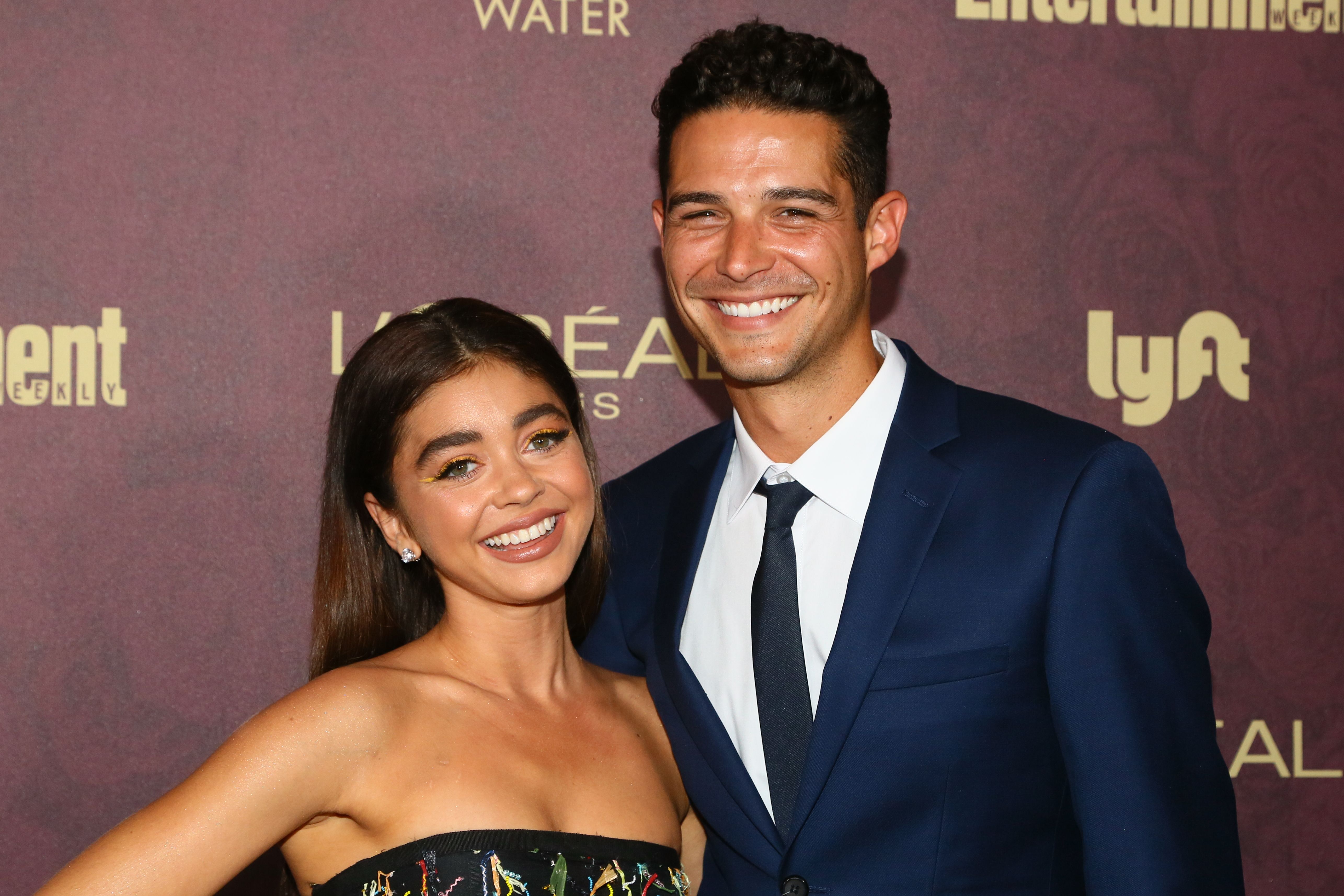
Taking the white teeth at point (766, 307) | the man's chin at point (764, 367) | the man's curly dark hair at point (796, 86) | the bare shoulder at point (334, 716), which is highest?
the man's curly dark hair at point (796, 86)

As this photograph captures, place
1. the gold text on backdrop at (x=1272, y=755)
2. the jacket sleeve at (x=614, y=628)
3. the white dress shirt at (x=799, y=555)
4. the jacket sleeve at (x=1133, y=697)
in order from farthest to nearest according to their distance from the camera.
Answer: the gold text on backdrop at (x=1272, y=755)
the jacket sleeve at (x=614, y=628)
the white dress shirt at (x=799, y=555)
the jacket sleeve at (x=1133, y=697)

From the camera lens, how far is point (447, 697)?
1.81m

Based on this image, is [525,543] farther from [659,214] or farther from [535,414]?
[659,214]

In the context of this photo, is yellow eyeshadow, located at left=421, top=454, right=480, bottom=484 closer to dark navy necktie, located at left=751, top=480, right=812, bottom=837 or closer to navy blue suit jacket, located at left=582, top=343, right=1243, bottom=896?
dark navy necktie, located at left=751, top=480, right=812, bottom=837

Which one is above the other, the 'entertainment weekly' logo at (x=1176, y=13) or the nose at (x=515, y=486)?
the 'entertainment weekly' logo at (x=1176, y=13)

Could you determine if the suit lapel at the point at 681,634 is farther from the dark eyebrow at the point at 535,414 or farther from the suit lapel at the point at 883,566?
the dark eyebrow at the point at 535,414

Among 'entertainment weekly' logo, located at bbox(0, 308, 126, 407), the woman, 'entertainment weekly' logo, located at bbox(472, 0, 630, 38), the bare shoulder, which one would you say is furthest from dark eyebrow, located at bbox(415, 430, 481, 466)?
'entertainment weekly' logo, located at bbox(472, 0, 630, 38)

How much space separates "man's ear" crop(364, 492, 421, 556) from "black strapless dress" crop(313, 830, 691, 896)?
0.45 m

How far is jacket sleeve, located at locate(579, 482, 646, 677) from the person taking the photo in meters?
2.13

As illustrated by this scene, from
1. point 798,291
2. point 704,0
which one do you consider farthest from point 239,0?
point 798,291

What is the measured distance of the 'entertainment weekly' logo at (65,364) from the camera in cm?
234

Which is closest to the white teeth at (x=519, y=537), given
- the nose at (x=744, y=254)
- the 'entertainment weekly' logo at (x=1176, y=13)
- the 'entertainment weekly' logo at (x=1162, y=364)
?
the nose at (x=744, y=254)

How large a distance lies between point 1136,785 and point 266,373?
1.75 m

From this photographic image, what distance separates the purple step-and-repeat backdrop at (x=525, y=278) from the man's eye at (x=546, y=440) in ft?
2.08
